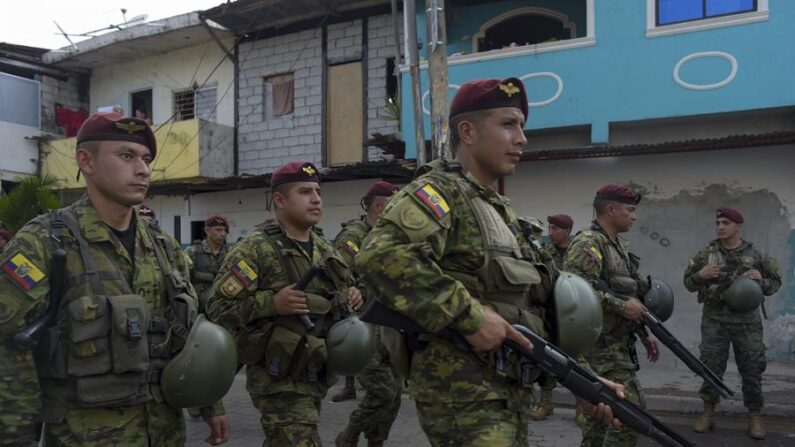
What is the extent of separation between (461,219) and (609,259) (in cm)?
239

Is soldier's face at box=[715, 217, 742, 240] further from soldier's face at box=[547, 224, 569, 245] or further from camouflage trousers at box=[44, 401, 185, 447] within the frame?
camouflage trousers at box=[44, 401, 185, 447]

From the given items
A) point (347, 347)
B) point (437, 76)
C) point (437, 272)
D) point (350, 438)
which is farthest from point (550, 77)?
point (437, 272)

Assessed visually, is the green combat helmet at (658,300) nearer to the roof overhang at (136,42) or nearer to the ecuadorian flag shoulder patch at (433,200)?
the ecuadorian flag shoulder patch at (433,200)

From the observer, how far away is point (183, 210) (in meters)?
14.7

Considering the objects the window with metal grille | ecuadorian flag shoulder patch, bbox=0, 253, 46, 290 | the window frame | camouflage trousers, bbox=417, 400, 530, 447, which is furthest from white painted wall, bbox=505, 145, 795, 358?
ecuadorian flag shoulder patch, bbox=0, 253, 46, 290

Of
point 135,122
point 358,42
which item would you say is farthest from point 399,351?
point 358,42

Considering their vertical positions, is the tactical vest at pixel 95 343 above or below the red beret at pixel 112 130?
below

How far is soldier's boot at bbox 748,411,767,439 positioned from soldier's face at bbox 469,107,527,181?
14.8ft

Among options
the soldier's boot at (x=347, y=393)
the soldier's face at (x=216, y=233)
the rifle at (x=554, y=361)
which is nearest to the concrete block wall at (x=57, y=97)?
the soldier's face at (x=216, y=233)

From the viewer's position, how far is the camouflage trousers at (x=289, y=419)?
10.9 ft

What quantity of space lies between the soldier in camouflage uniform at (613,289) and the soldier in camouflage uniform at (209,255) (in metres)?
4.68

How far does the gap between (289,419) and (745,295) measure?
429cm

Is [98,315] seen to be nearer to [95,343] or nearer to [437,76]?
[95,343]

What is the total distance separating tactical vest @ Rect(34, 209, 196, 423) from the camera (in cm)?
232
